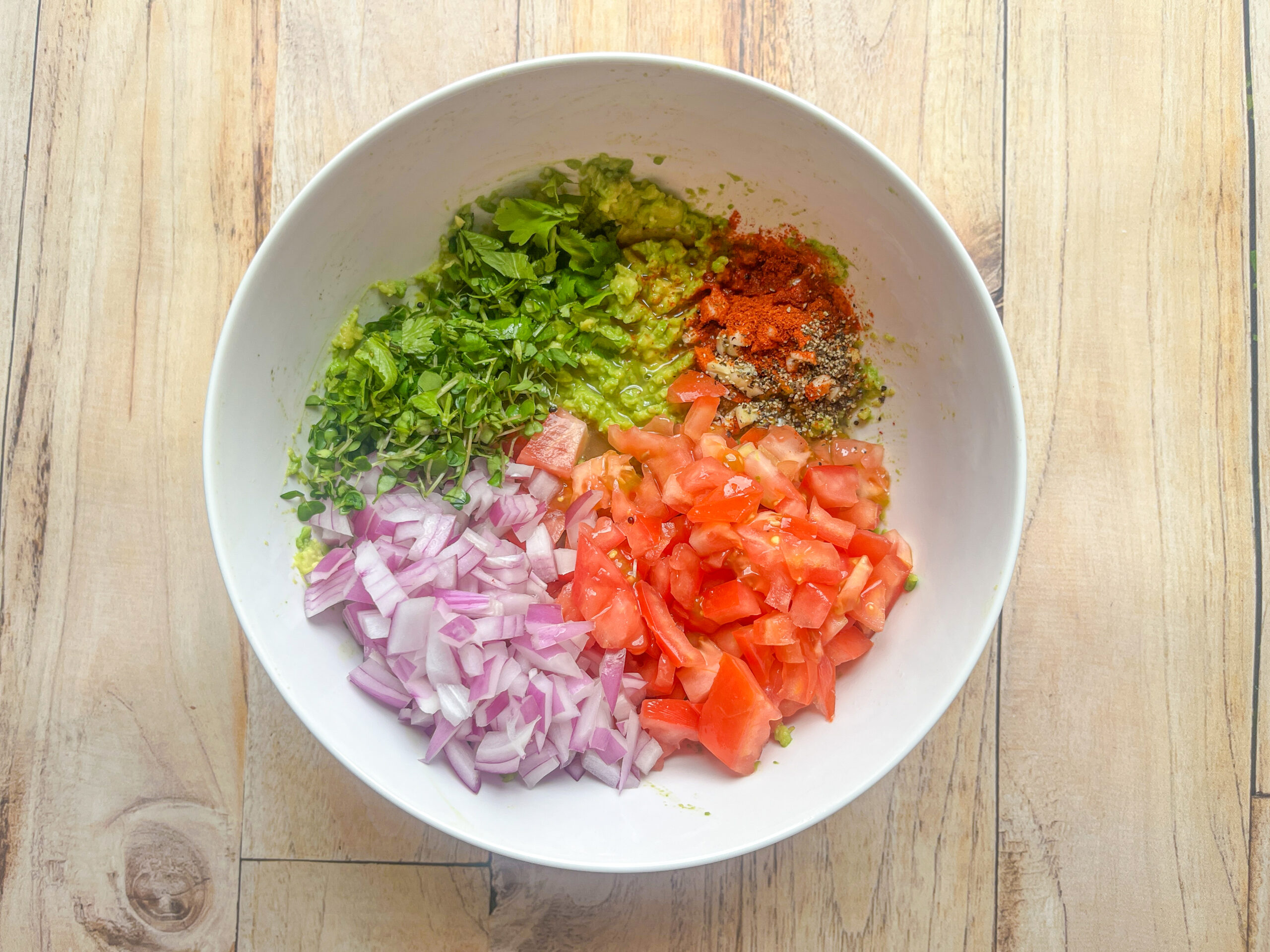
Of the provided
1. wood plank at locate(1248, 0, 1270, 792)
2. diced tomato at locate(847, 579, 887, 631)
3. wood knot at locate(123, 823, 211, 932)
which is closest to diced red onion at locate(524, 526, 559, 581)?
diced tomato at locate(847, 579, 887, 631)

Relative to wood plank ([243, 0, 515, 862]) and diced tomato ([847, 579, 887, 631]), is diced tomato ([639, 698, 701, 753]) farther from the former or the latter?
wood plank ([243, 0, 515, 862])

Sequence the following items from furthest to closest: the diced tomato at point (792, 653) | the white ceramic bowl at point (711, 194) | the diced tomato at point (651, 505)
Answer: the diced tomato at point (651, 505)
the diced tomato at point (792, 653)
the white ceramic bowl at point (711, 194)

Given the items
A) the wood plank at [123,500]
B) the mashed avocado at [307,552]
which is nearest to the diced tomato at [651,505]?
the mashed avocado at [307,552]

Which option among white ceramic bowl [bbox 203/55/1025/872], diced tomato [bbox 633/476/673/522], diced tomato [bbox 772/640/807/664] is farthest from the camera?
diced tomato [bbox 633/476/673/522]

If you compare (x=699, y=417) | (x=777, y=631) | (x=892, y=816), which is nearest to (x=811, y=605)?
(x=777, y=631)

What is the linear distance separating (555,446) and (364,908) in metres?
0.96

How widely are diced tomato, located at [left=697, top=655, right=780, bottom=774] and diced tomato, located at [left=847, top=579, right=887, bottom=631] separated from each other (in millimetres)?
217

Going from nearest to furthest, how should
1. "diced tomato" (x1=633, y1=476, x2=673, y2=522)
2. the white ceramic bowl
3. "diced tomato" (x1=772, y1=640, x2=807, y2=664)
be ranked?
the white ceramic bowl, "diced tomato" (x1=772, y1=640, x2=807, y2=664), "diced tomato" (x1=633, y1=476, x2=673, y2=522)

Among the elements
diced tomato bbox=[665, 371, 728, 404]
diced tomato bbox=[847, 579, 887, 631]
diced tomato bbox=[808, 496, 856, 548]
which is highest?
diced tomato bbox=[665, 371, 728, 404]

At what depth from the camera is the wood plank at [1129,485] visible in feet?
4.87

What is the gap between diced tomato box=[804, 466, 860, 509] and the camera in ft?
4.66

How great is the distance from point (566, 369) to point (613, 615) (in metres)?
0.48

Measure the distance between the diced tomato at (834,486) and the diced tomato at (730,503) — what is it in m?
0.14

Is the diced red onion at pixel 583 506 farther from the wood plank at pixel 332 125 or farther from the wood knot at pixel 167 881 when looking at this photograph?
the wood knot at pixel 167 881
